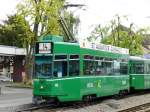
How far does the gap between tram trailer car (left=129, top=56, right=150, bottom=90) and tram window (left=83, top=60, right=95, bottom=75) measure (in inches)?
359

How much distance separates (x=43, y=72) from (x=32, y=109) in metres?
1.81

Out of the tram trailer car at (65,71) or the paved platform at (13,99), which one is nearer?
the tram trailer car at (65,71)

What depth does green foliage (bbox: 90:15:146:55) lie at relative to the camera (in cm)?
6078

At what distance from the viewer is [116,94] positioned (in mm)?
30750

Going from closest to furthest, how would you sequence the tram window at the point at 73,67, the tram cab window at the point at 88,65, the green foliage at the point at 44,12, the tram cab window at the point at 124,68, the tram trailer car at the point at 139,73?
the tram window at the point at 73,67 → the tram cab window at the point at 88,65 → the tram cab window at the point at 124,68 → the tram trailer car at the point at 139,73 → the green foliage at the point at 44,12

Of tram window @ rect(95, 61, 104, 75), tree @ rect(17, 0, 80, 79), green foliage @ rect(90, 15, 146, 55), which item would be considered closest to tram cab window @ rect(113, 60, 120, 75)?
tram window @ rect(95, 61, 104, 75)

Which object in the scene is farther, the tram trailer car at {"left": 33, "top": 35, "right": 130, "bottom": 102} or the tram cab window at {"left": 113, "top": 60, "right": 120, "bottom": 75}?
the tram cab window at {"left": 113, "top": 60, "right": 120, "bottom": 75}

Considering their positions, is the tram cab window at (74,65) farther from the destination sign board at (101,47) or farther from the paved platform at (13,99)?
the paved platform at (13,99)

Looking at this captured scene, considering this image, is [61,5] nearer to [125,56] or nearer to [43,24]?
[43,24]

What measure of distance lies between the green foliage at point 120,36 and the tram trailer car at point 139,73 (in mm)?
23834

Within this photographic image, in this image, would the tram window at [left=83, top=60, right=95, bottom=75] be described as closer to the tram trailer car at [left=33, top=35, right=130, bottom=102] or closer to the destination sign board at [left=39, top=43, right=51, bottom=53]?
the tram trailer car at [left=33, top=35, right=130, bottom=102]

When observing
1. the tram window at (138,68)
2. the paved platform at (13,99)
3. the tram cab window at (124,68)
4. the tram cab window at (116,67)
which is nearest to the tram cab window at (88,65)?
the tram cab window at (116,67)

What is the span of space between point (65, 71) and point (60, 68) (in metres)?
0.32

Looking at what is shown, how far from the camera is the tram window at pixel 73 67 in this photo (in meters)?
23.2
